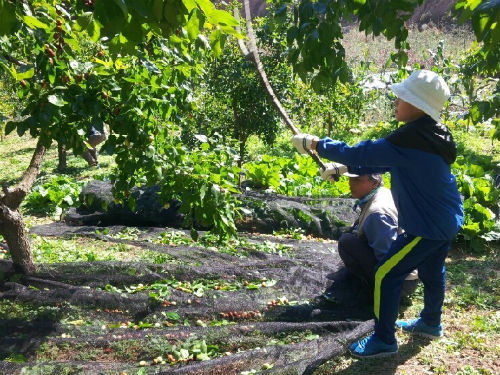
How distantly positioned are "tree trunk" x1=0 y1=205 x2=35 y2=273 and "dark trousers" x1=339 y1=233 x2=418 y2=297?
2.23 m

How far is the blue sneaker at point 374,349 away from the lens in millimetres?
2889

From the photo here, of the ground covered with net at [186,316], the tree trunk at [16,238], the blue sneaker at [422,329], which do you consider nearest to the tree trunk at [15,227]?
the tree trunk at [16,238]

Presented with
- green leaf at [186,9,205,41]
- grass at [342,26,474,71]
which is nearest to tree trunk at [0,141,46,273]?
green leaf at [186,9,205,41]

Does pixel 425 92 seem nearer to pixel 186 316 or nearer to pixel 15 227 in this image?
pixel 186 316

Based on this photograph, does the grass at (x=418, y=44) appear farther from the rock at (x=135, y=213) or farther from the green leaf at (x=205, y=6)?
the green leaf at (x=205, y=6)

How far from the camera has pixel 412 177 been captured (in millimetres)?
2688

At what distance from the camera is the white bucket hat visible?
2.66 meters

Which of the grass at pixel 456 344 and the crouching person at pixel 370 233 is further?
the crouching person at pixel 370 233

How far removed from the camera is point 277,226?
19.4 feet

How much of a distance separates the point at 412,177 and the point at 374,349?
3.18ft

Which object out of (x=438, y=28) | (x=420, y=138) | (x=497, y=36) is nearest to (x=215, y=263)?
(x=420, y=138)

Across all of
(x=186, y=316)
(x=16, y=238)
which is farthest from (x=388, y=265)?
(x=16, y=238)

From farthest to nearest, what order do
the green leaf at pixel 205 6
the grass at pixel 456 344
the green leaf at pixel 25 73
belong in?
the grass at pixel 456 344 → the green leaf at pixel 25 73 → the green leaf at pixel 205 6

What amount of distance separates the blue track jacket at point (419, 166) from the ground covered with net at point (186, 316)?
80 cm
